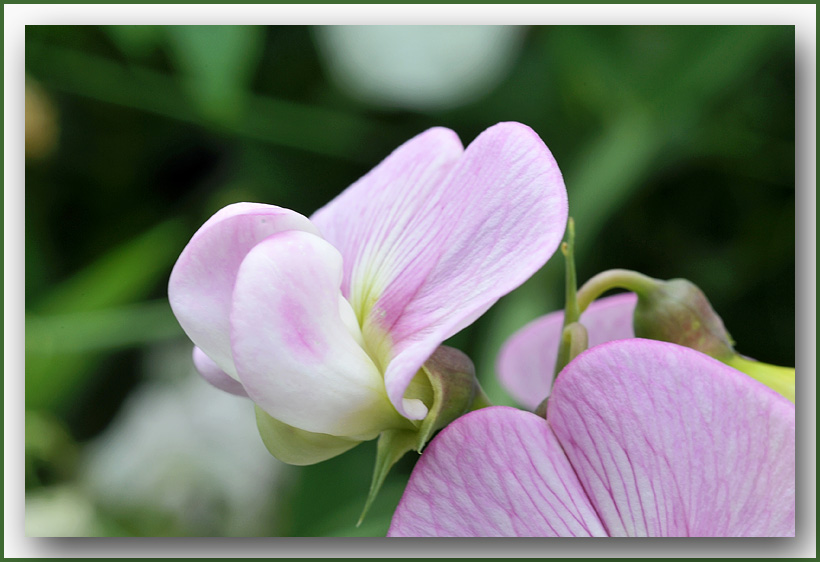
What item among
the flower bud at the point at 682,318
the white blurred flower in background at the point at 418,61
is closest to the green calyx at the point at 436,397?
the flower bud at the point at 682,318

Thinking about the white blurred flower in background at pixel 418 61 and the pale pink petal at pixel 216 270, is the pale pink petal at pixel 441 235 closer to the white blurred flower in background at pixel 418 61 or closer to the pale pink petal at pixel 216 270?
the pale pink petal at pixel 216 270

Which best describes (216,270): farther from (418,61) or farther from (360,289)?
(418,61)

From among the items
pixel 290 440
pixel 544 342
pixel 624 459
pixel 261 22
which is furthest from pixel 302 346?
pixel 261 22

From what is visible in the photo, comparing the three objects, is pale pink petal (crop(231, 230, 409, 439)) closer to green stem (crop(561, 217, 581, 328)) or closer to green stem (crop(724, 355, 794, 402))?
green stem (crop(561, 217, 581, 328))

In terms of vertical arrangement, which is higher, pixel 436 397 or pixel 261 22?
pixel 261 22

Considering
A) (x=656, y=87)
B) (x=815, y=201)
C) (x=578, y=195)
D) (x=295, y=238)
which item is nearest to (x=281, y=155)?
(x=578, y=195)
